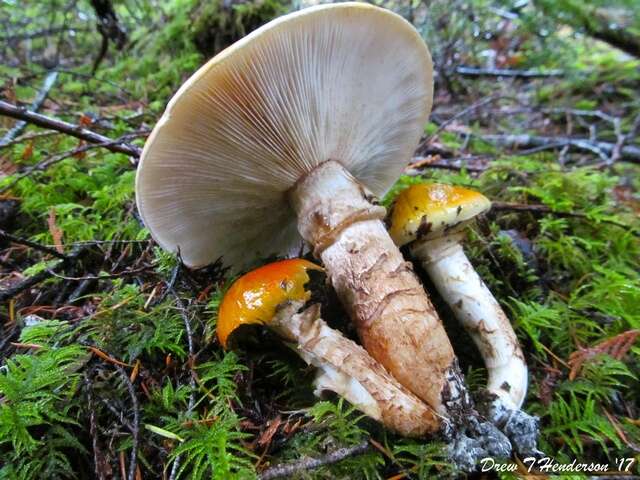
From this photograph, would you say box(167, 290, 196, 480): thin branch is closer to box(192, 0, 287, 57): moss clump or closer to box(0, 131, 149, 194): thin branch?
box(0, 131, 149, 194): thin branch

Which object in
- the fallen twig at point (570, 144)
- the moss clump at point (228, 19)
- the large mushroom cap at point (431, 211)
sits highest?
the moss clump at point (228, 19)

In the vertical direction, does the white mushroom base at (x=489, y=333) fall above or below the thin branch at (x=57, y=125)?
below

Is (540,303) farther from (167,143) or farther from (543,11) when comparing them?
(543,11)

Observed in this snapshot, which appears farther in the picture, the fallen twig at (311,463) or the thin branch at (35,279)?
the thin branch at (35,279)

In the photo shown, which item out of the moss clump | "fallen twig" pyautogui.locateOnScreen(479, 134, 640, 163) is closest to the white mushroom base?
Answer: "fallen twig" pyautogui.locateOnScreen(479, 134, 640, 163)

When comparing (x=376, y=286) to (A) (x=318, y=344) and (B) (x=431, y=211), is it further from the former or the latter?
(B) (x=431, y=211)

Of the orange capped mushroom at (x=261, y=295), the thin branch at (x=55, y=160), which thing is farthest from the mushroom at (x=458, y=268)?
the thin branch at (x=55, y=160)
